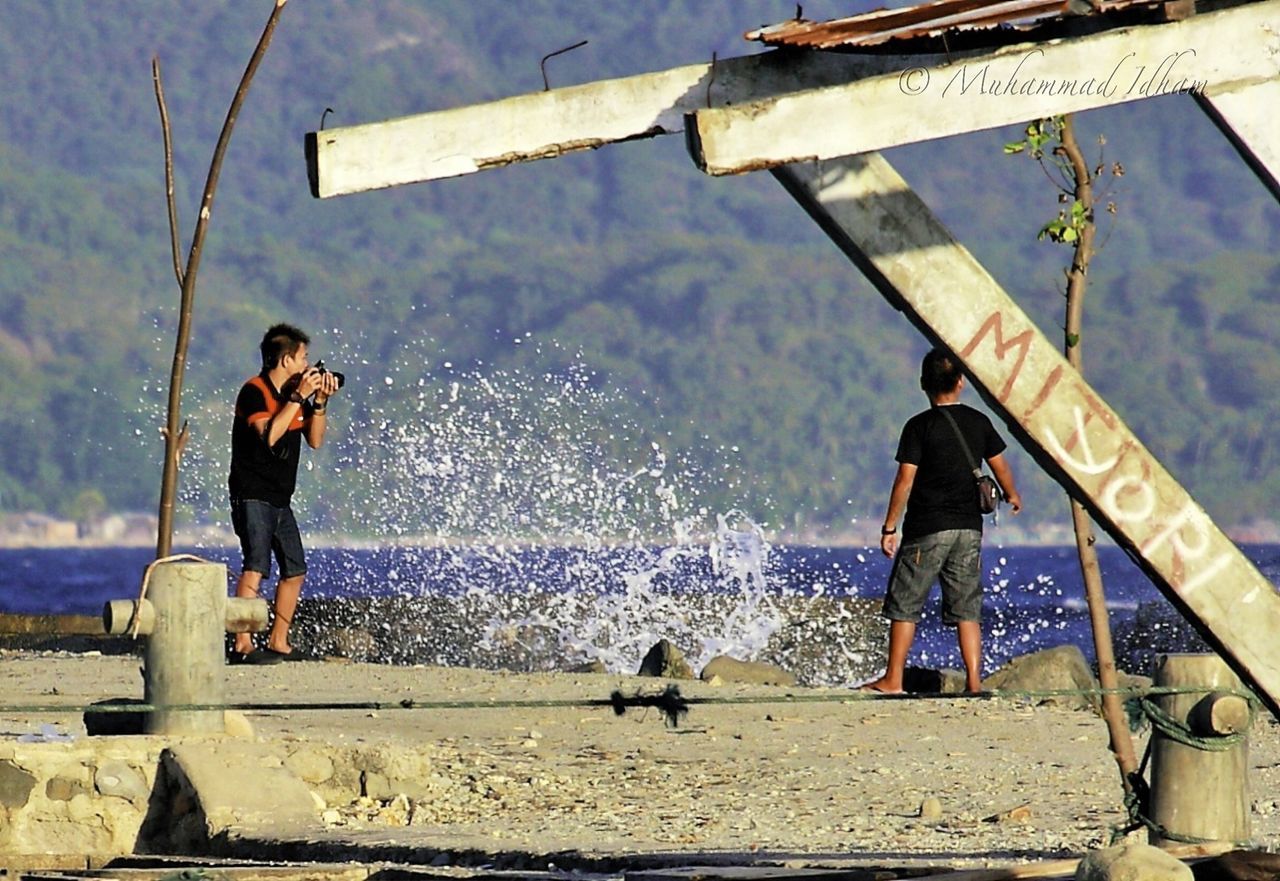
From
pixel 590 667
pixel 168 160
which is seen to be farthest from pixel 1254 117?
pixel 590 667

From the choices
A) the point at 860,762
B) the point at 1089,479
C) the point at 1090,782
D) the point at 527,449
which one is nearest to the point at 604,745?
the point at 860,762

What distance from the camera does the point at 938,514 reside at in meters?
11.2

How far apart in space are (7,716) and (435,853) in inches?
148

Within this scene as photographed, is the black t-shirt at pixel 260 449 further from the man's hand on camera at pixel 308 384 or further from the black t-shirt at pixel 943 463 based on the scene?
the black t-shirt at pixel 943 463

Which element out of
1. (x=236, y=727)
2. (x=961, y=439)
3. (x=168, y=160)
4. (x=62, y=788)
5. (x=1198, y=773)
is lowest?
(x=1198, y=773)

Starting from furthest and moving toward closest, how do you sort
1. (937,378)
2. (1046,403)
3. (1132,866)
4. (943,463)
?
(943,463)
(937,378)
(1132,866)
(1046,403)

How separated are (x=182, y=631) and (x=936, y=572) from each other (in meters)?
3.47

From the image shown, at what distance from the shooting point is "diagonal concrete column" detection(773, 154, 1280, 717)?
5.73 meters

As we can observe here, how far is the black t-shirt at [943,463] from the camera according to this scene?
11023mm

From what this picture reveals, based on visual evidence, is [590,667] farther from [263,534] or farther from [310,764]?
[310,764]

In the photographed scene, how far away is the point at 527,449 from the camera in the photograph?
2980 inches

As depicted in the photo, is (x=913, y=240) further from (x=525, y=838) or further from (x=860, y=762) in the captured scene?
(x=860, y=762)

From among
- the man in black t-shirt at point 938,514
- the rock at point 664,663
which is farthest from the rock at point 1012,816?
the rock at point 664,663

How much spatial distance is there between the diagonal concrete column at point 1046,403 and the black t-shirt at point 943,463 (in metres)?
5.01
